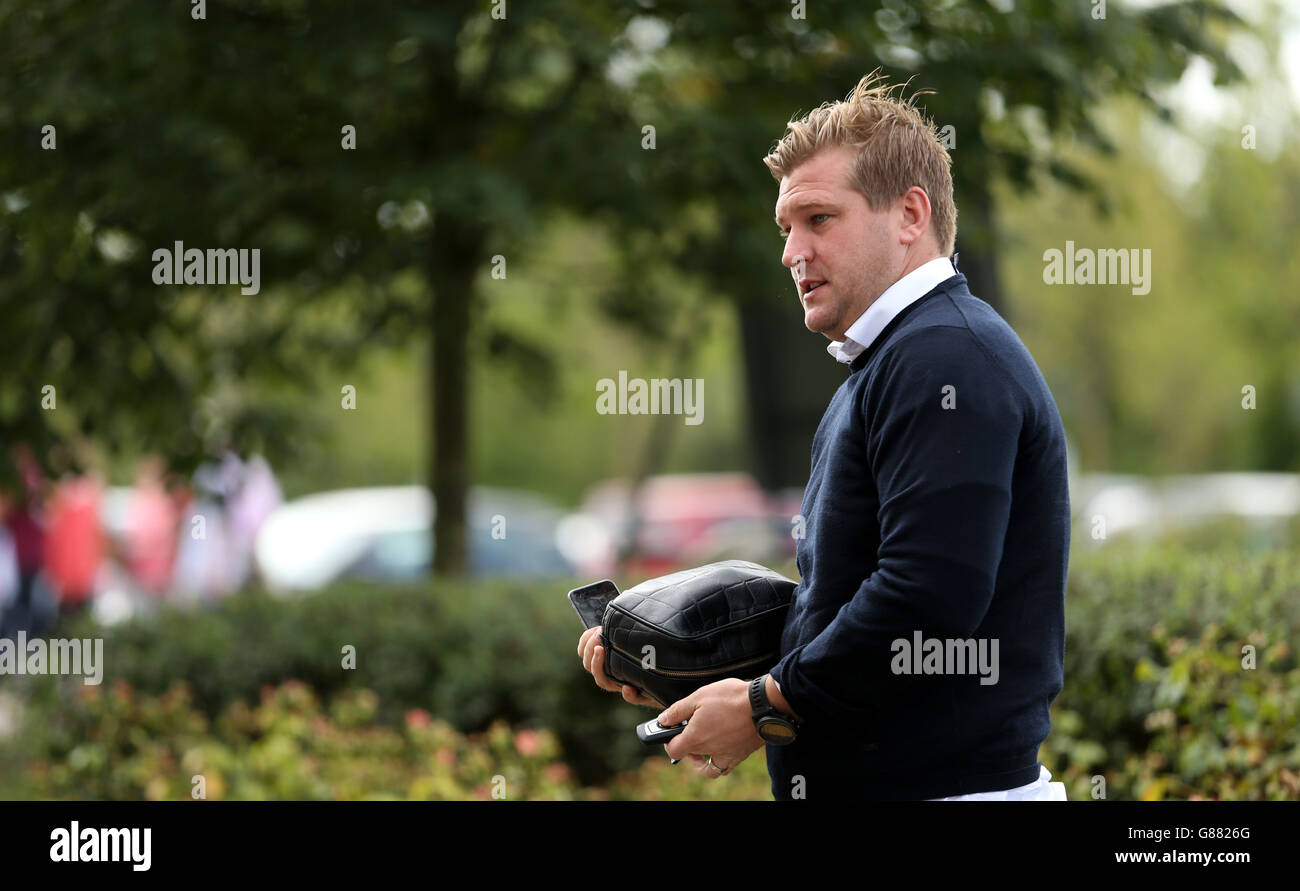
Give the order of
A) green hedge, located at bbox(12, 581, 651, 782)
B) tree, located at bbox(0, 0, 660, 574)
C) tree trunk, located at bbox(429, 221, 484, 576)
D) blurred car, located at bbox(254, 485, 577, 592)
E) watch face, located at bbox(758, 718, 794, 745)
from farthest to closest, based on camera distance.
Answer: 1. blurred car, located at bbox(254, 485, 577, 592)
2. tree trunk, located at bbox(429, 221, 484, 576)
3. green hedge, located at bbox(12, 581, 651, 782)
4. tree, located at bbox(0, 0, 660, 574)
5. watch face, located at bbox(758, 718, 794, 745)

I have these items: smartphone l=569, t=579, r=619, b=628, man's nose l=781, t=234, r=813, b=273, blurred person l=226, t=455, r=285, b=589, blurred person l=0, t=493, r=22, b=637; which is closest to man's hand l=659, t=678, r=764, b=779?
smartphone l=569, t=579, r=619, b=628

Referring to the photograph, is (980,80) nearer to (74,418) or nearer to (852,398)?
(852,398)

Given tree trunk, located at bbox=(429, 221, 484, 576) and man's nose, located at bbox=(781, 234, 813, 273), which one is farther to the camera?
tree trunk, located at bbox=(429, 221, 484, 576)

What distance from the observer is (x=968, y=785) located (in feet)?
7.27

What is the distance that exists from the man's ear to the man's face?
0.04 feet

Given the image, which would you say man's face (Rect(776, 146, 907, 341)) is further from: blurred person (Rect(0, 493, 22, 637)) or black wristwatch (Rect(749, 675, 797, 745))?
blurred person (Rect(0, 493, 22, 637))

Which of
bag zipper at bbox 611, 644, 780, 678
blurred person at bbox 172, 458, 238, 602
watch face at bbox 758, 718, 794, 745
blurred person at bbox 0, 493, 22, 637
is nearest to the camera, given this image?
watch face at bbox 758, 718, 794, 745

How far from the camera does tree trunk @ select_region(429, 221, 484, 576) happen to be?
7.22m

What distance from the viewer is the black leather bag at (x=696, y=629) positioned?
2.43m

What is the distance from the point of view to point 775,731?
7.27 ft

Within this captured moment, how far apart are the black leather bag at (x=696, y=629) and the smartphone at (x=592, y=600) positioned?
6.2 inches

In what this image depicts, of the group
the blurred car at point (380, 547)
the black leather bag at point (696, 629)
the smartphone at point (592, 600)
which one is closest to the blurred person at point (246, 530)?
the blurred car at point (380, 547)
